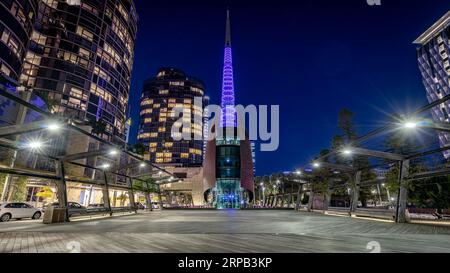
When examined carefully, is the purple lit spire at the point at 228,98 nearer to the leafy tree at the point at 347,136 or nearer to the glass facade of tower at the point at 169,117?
the leafy tree at the point at 347,136

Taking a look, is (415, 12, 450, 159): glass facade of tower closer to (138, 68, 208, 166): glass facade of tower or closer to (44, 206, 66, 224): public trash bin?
(138, 68, 208, 166): glass facade of tower

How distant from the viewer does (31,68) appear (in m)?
60.2

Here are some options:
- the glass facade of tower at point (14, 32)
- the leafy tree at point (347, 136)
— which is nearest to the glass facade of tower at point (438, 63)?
the leafy tree at point (347, 136)

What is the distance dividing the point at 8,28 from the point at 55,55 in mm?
28944

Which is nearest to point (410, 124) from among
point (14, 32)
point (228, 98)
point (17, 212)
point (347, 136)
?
point (347, 136)

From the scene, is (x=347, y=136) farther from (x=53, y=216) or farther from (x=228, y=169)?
(x=53, y=216)

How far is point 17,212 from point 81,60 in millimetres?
61501

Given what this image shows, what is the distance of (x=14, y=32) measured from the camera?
127 ft

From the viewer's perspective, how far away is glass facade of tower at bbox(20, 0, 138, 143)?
61375mm

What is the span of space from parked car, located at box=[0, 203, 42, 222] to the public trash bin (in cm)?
720

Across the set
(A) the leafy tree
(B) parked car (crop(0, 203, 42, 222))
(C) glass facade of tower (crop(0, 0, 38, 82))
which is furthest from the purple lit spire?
(B) parked car (crop(0, 203, 42, 222))

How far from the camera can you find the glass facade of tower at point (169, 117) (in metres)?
142

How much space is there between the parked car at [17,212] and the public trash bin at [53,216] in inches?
284
